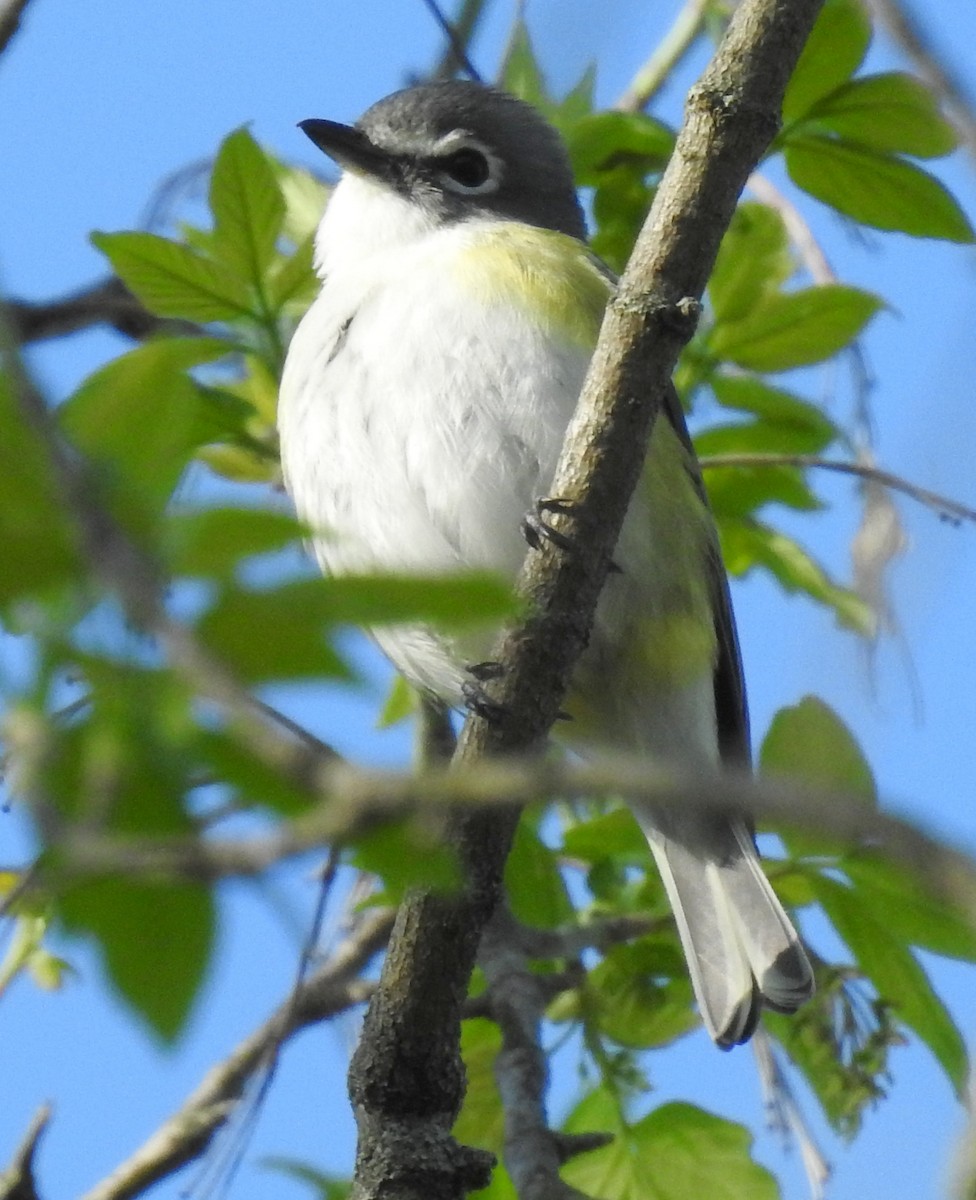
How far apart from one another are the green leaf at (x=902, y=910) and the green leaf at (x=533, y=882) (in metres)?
0.76

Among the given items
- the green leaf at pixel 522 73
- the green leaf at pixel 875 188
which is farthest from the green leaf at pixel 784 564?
the green leaf at pixel 522 73

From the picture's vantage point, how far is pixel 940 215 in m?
3.93

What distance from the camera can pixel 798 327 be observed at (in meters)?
4.38

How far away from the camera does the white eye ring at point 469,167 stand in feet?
16.1

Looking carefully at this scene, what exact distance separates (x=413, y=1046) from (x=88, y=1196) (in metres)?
1.22

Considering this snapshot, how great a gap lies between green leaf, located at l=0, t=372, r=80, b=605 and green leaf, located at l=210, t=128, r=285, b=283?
9.11ft

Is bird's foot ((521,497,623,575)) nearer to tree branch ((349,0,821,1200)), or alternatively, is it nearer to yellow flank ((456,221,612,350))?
tree branch ((349,0,821,1200))

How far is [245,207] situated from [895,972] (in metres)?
2.28

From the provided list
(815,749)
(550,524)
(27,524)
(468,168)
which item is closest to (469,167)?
(468,168)

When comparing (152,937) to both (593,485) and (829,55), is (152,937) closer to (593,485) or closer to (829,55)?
(593,485)

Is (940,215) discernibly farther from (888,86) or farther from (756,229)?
(756,229)

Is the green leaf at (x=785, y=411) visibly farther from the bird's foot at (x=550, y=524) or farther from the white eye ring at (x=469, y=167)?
the bird's foot at (x=550, y=524)

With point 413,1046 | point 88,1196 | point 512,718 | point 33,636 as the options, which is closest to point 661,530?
point 512,718

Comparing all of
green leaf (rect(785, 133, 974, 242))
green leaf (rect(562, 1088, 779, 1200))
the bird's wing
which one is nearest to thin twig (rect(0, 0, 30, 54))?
the bird's wing
